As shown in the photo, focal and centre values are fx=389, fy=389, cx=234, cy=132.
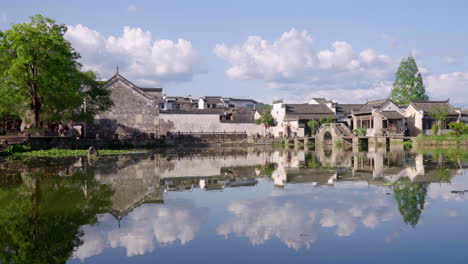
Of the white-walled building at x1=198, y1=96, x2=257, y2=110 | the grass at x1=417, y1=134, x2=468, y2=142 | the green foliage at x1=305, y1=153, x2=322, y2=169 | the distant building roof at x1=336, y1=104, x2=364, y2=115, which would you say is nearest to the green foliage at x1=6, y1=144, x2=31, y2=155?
the green foliage at x1=305, y1=153, x2=322, y2=169

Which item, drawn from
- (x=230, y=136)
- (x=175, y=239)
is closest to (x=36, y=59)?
(x=175, y=239)

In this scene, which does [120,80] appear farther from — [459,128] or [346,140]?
[459,128]

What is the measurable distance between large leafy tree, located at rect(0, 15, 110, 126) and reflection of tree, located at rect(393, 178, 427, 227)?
78.4ft

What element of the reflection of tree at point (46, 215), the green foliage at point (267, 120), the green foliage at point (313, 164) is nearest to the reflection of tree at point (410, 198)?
the green foliage at point (313, 164)

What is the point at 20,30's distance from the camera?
26.6 m

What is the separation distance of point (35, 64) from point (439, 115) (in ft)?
146

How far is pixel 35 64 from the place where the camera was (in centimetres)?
2758

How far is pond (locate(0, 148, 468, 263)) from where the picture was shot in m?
6.63

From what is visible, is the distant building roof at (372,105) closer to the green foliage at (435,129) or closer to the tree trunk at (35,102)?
the green foliage at (435,129)

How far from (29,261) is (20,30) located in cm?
2496

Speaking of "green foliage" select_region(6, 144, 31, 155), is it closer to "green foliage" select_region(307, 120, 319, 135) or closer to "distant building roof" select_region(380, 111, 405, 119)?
"green foliage" select_region(307, 120, 319, 135)

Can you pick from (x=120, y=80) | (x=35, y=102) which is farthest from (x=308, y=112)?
(x=35, y=102)

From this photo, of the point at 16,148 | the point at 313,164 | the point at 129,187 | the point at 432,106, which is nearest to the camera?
the point at 129,187

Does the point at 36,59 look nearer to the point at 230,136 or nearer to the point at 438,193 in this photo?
the point at 438,193
